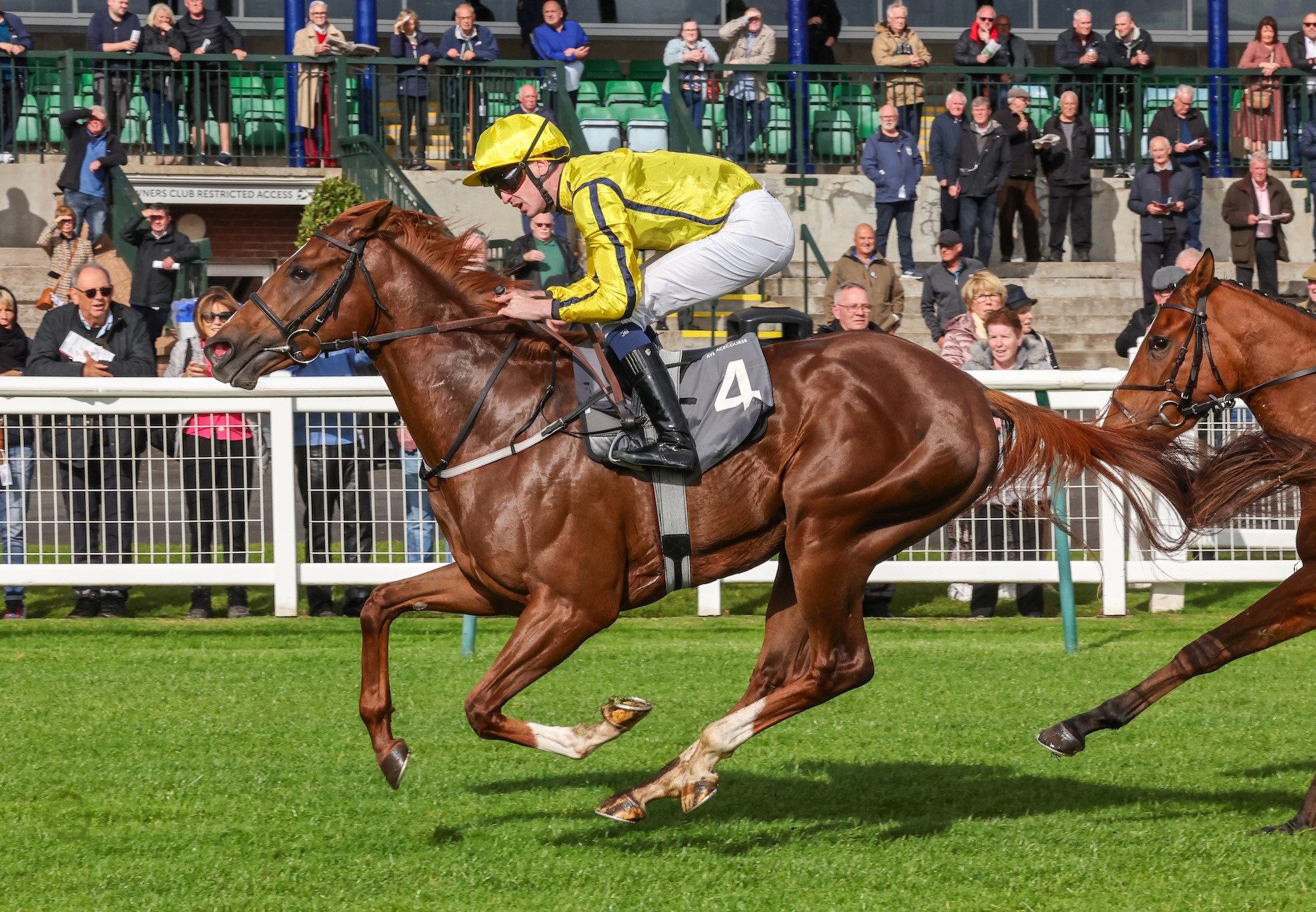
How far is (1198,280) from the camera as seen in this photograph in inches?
208

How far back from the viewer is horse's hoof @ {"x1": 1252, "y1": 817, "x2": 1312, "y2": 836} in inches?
181

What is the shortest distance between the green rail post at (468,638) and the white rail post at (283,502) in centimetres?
116

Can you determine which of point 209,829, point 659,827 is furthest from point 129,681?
point 659,827

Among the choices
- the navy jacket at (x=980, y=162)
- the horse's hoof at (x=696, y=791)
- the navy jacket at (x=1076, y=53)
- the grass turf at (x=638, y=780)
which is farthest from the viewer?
the navy jacket at (x=1076, y=53)

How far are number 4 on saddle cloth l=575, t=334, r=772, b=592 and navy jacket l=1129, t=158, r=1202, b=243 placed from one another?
9021 mm

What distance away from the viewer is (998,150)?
13.1 metres

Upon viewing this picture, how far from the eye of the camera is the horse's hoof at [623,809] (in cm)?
451

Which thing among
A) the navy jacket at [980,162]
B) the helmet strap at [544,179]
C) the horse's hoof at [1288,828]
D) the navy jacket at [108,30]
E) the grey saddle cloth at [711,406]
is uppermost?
the navy jacket at [108,30]

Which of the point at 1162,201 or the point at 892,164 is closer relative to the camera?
the point at 1162,201

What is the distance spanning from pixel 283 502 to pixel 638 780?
10.5ft

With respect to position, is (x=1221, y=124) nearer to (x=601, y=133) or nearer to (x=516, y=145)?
(x=601, y=133)

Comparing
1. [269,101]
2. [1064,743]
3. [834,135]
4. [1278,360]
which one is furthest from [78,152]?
[1064,743]

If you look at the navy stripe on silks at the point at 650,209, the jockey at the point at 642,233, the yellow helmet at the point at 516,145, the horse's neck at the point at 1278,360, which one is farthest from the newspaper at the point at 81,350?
the horse's neck at the point at 1278,360

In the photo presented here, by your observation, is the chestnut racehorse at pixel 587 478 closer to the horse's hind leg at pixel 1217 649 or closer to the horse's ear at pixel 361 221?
the horse's ear at pixel 361 221
